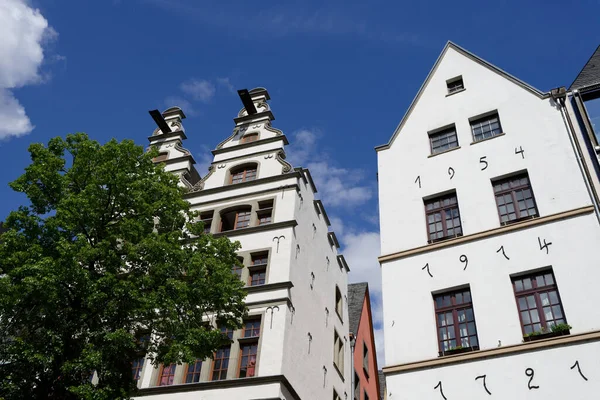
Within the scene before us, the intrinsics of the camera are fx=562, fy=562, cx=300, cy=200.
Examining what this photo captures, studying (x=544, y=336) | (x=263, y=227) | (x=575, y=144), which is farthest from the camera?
(x=263, y=227)

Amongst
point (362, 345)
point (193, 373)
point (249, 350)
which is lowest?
point (193, 373)

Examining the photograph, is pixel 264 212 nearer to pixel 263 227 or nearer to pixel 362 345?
pixel 263 227

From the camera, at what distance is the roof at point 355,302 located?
30.6 meters

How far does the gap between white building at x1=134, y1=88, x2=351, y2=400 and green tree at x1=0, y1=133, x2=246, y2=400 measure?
2635 mm

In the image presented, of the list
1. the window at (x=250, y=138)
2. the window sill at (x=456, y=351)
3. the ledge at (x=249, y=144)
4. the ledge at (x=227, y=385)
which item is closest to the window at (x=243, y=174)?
the ledge at (x=249, y=144)

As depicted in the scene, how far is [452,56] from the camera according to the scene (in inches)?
790

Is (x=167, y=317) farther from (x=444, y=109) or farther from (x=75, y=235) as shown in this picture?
(x=444, y=109)

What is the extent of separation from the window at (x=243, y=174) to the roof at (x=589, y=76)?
14296mm

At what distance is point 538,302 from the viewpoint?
12859 mm

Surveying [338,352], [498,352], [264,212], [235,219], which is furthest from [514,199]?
[338,352]

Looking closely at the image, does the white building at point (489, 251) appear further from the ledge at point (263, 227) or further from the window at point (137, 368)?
the window at point (137, 368)

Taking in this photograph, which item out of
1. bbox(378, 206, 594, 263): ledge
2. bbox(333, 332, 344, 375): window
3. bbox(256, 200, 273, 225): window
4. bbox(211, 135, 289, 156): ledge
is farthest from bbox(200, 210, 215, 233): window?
bbox(378, 206, 594, 263): ledge

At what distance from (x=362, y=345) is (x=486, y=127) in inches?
683

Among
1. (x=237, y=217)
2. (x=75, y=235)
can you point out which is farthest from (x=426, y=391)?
(x=237, y=217)
